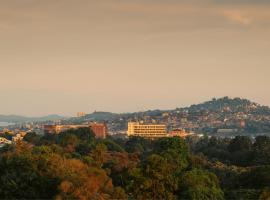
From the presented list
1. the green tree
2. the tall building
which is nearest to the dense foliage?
the green tree

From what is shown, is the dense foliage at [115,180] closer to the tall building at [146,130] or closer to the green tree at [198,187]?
the green tree at [198,187]

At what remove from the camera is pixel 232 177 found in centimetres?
4106

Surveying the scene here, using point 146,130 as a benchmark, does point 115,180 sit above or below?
below

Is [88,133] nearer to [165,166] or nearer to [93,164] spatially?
[93,164]

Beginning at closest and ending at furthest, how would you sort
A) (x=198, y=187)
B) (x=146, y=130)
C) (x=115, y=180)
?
(x=198, y=187) → (x=115, y=180) → (x=146, y=130)

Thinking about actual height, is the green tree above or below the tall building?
below

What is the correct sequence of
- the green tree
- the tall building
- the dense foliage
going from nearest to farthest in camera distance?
the dense foliage, the green tree, the tall building

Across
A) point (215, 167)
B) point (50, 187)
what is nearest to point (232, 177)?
point (215, 167)

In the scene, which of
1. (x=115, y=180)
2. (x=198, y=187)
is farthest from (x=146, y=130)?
(x=198, y=187)

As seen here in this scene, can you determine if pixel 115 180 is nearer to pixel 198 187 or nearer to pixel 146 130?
pixel 198 187

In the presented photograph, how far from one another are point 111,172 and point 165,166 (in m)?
6.36

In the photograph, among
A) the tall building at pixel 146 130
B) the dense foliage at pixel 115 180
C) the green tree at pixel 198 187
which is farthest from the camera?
the tall building at pixel 146 130

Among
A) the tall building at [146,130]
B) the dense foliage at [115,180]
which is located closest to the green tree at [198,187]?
the dense foliage at [115,180]

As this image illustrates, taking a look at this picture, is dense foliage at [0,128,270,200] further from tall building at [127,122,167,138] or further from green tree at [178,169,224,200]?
tall building at [127,122,167,138]
